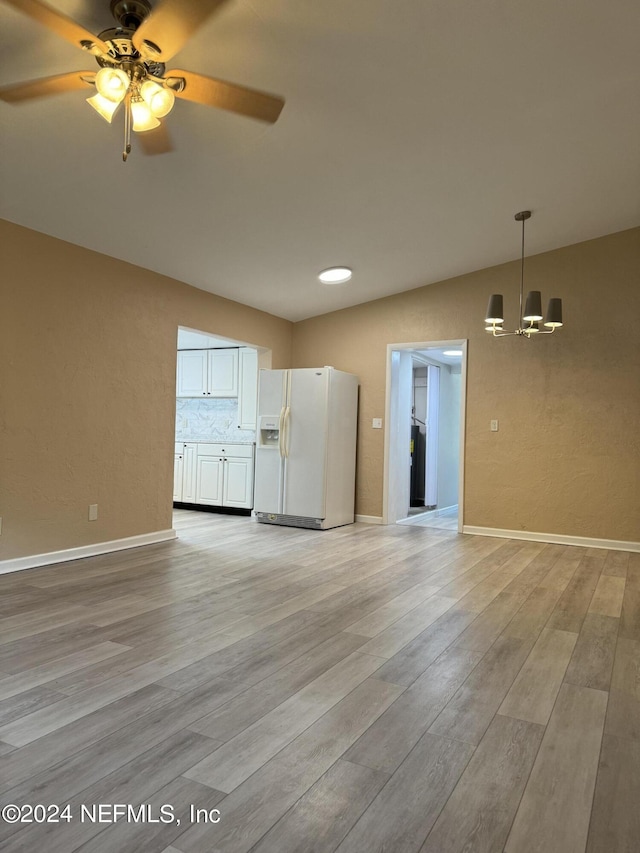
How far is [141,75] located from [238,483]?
198 inches

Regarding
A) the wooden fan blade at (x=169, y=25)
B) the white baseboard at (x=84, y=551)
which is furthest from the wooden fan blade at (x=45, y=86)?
the white baseboard at (x=84, y=551)

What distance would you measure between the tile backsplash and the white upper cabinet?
20cm

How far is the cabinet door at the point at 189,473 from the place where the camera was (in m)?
7.11

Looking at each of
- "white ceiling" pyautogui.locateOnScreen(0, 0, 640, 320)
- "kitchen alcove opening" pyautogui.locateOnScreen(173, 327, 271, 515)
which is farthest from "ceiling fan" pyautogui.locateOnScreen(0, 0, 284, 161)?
"kitchen alcove opening" pyautogui.locateOnScreen(173, 327, 271, 515)

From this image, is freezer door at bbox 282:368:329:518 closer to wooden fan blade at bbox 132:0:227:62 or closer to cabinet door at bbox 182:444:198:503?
cabinet door at bbox 182:444:198:503

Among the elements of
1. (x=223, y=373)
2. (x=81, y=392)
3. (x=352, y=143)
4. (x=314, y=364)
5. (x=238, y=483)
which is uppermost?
(x=352, y=143)

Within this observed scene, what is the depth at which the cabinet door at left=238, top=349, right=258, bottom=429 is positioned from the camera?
676 cm

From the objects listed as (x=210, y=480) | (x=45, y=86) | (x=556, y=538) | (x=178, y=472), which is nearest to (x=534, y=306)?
(x=556, y=538)

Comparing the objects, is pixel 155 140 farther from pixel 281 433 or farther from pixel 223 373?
pixel 223 373

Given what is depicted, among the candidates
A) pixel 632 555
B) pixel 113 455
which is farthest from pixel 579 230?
pixel 113 455

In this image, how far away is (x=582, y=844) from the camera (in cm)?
141

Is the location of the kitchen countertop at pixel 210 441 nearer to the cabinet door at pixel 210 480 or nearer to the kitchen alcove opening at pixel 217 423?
the kitchen alcove opening at pixel 217 423

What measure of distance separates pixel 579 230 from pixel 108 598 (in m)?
4.86

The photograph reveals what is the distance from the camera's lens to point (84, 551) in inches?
173
